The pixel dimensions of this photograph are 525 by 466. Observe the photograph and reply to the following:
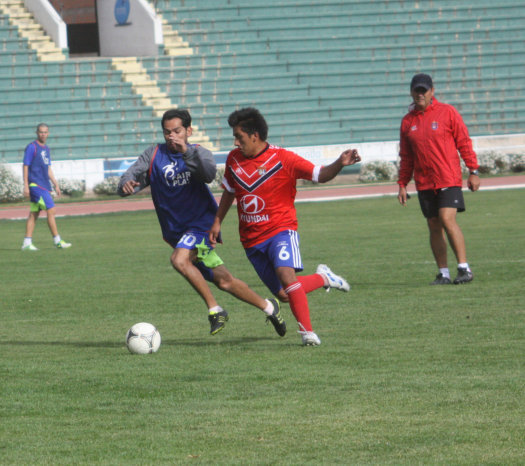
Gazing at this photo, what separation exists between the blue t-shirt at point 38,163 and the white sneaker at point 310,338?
11115mm

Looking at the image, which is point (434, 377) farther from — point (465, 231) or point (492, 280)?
point (465, 231)

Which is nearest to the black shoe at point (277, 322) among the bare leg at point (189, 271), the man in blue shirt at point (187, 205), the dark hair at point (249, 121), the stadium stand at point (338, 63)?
the man in blue shirt at point (187, 205)

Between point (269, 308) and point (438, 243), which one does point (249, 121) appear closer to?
point (269, 308)

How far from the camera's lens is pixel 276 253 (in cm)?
811

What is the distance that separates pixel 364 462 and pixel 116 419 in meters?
1.59

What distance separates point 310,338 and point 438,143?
15.0 feet

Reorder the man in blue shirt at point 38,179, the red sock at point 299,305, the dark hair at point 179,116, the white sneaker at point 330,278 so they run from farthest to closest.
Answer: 1. the man in blue shirt at point 38,179
2. the white sneaker at point 330,278
3. the dark hair at point 179,116
4. the red sock at point 299,305

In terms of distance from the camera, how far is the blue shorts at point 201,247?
28.5ft

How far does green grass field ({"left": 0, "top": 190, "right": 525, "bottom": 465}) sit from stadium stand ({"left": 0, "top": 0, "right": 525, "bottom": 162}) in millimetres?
Answer: 21590

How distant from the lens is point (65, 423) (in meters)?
5.69

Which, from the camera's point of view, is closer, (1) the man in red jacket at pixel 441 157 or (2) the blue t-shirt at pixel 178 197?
(2) the blue t-shirt at pixel 178 197

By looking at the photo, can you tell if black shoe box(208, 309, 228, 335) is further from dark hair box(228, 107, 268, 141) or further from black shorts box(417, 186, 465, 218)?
black shorts box(417, 186, 465, 218)

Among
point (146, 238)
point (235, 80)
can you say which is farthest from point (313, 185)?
point (146, 238)

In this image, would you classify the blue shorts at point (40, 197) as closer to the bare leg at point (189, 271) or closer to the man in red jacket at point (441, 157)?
the man in red jacket at point (441, 157)
